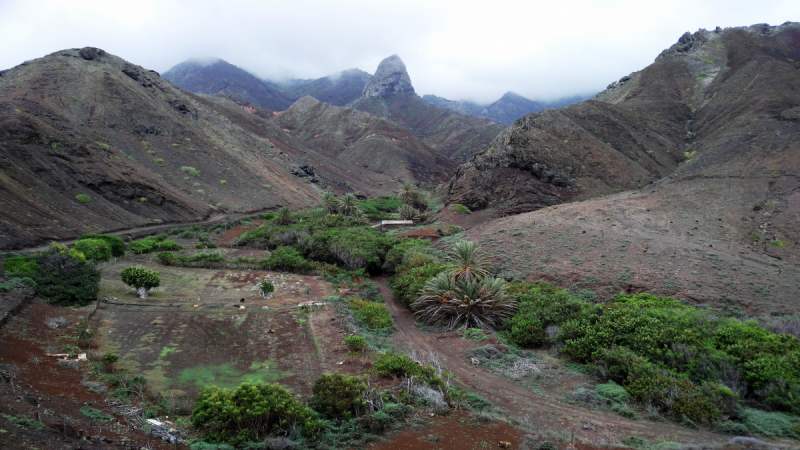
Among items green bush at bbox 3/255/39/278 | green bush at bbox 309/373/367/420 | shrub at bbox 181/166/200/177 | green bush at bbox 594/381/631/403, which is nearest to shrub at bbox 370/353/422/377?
green bush at bbox 309/373/367/420

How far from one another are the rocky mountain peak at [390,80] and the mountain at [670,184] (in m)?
125

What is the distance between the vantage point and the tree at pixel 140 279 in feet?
55.2

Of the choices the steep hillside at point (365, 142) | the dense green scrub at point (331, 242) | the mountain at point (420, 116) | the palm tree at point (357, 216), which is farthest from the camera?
the mountain at point (420, 116)

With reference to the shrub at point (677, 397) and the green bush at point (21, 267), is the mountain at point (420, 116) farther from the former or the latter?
the shrub at point (677, 397)

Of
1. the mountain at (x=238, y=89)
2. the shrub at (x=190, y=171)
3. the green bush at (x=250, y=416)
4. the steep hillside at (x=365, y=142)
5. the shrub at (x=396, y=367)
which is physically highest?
the mountain at (x=238, y=89)

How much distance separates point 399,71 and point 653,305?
17923cm

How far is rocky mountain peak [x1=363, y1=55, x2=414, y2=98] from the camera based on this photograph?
17425 cm

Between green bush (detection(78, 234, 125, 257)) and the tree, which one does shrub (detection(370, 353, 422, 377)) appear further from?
green bush (detection(78, 234, 125, 257))

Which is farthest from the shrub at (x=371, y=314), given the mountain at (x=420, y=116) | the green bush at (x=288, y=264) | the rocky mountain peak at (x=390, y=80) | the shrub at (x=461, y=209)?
the rocky mountain peak at (x=390, y=80)

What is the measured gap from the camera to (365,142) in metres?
108

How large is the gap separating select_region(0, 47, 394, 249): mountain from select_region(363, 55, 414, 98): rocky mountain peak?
10321cm

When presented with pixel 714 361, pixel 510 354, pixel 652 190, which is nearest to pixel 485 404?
pixel 510 354

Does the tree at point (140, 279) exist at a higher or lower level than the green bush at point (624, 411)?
lower

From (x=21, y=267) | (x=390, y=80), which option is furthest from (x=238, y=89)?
(x=21, y=267)
